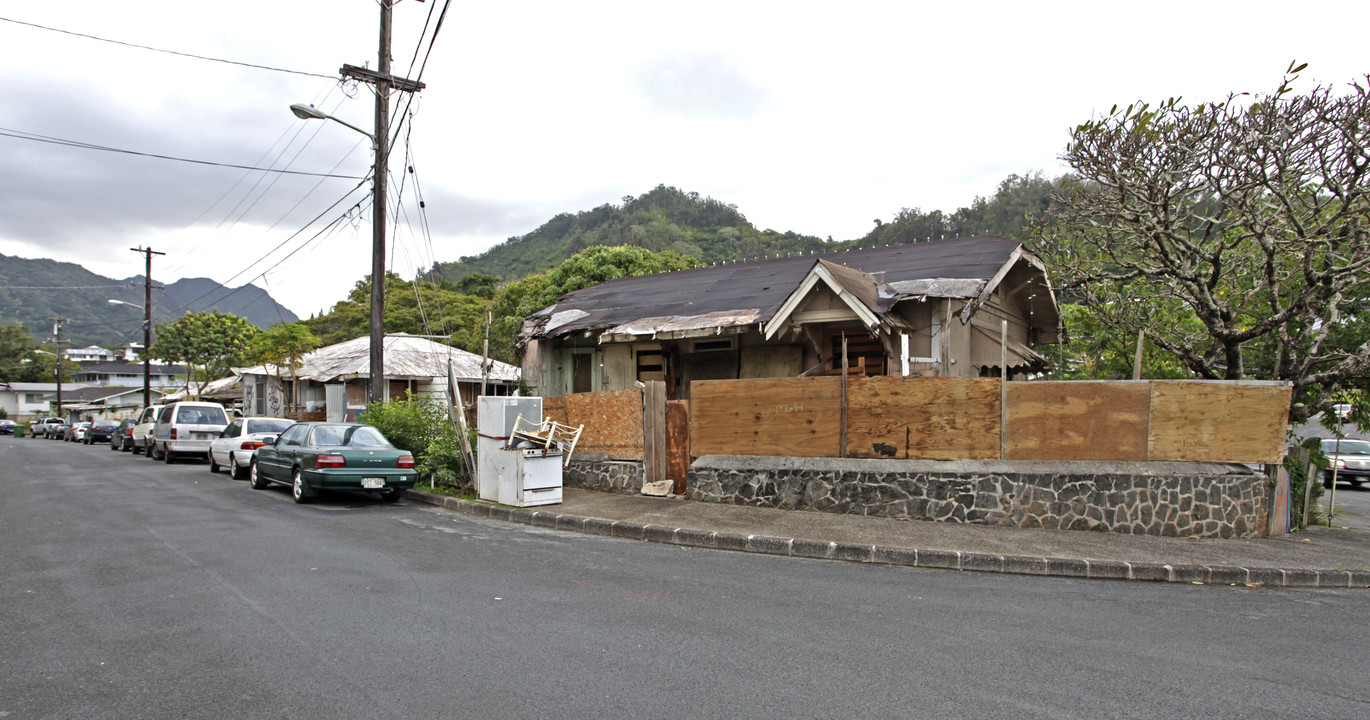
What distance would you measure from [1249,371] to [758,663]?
12.4 metres

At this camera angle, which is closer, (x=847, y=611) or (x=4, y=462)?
(x=847, y=611)

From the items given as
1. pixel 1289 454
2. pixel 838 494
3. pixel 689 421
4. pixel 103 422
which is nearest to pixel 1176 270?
pixel 1289 454

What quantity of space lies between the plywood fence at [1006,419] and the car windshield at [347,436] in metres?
6.46

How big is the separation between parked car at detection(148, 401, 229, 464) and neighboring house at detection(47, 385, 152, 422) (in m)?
48.8

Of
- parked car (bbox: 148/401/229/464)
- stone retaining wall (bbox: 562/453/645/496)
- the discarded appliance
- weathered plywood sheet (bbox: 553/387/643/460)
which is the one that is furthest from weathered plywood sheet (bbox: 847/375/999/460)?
parked car (bbox: 148/401/229/464)

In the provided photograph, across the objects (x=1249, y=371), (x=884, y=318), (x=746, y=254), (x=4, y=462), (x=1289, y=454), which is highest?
(x=746, y=254)

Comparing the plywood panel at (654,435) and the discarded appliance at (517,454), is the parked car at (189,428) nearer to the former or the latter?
the discarded appliance at (517,454)

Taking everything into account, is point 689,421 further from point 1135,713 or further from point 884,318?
point 1135,713

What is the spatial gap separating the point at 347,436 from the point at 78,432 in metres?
39.4

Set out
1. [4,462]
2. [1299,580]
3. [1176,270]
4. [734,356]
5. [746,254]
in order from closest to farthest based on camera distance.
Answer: [1299,580] → [1176,270] → [734,356] → [4,462] → [746,254]

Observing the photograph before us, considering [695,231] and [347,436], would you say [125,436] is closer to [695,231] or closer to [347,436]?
[347,436]

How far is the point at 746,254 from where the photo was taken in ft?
220

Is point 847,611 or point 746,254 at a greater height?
point 746,254

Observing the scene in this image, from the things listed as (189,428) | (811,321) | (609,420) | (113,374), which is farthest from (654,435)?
(113,374)
